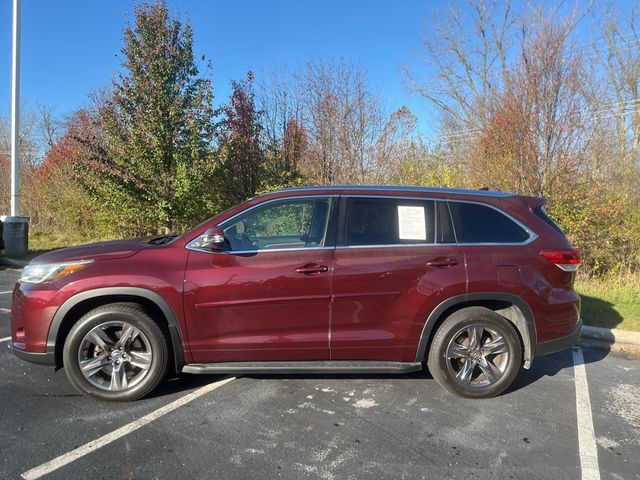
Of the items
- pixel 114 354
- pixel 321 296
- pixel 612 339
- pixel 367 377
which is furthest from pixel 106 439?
pixel 612 339

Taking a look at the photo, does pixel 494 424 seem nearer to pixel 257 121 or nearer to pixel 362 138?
pixel 362 138

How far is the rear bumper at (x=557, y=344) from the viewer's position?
13.2 feet

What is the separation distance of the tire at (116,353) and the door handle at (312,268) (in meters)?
1.19

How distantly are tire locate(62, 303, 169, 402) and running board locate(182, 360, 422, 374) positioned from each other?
0.30 m

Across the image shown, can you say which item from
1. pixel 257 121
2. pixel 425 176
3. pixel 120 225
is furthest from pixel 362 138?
pixel 120 225

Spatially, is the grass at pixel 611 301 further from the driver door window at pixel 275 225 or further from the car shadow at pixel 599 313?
the driver door window at pixel 275 225

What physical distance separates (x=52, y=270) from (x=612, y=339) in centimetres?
598

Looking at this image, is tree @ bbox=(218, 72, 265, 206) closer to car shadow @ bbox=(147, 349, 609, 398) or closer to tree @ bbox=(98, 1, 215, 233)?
tree @ bbox=(98, 1, 215, 233)

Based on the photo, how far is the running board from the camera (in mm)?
3740

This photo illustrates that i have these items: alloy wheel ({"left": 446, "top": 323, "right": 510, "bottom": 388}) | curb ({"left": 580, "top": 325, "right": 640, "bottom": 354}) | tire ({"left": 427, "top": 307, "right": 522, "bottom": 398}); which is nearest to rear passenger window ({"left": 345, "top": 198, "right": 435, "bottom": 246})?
tire ({"left": 427, "top": 307, "right": 522, "bottom": 398})

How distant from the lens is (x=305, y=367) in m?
3.80

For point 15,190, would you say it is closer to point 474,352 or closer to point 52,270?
point 52,270

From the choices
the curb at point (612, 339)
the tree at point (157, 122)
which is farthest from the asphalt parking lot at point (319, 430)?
the tree at point (157, 122)

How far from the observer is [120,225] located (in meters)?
14.3
